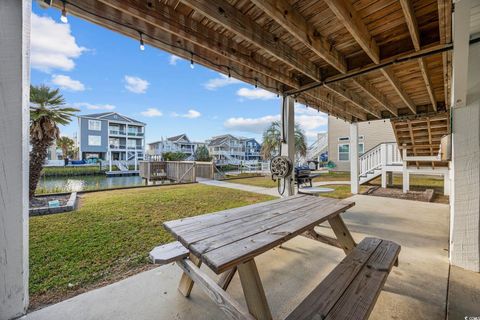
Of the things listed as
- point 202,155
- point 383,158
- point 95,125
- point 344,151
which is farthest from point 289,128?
point 95,125

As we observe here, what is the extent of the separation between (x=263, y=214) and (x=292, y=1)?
1987mm

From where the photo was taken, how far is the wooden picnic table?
1.08 m

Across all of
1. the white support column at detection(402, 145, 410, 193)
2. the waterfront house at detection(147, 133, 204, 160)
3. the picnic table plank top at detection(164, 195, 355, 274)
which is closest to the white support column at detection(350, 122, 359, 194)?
the white support column at detection(402, 145, 410, 193)

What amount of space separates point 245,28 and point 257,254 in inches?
80.6

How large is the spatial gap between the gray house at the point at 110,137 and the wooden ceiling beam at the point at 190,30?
957 inches

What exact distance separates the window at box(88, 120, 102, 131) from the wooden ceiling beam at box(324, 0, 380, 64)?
28.6 meters

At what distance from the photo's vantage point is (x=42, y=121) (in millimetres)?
5160

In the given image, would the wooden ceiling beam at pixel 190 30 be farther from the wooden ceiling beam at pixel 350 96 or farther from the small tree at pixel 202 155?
the small tree at pixel 202 155

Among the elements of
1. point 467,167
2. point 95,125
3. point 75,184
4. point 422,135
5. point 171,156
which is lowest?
point 75,184

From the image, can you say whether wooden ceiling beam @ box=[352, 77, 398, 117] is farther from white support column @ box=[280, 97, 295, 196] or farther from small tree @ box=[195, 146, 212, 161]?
small tree @ box=[195, 146, 212, 161]

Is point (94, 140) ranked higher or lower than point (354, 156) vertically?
higher

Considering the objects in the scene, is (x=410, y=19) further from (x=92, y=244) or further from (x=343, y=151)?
(x=343, y=151)

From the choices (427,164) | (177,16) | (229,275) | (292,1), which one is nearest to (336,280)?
(229,275)

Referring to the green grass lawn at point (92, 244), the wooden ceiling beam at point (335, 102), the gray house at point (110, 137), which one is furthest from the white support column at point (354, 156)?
the gray house at point (110, 137)
